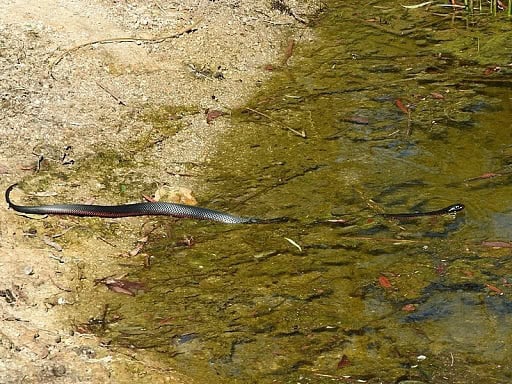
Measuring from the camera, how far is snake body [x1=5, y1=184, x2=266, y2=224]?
20.5 feet

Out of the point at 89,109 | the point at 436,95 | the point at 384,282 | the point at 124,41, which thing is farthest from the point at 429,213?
the point at 124,41

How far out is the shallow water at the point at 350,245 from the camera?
4984 millimetres

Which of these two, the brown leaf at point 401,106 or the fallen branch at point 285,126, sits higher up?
the brown leaf at point 401,106

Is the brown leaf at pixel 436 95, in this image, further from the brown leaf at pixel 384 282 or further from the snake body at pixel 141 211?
the brown leaf at pixel 384 282

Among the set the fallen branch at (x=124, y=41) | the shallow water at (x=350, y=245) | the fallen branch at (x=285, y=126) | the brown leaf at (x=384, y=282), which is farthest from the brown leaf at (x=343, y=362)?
the fallen branch at (x=124, y=41)

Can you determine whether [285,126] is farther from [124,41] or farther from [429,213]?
[124,41]

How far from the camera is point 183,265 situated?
5852 mm

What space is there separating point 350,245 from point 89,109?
2605 millimetres

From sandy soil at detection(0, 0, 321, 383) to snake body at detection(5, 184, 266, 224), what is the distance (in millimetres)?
67

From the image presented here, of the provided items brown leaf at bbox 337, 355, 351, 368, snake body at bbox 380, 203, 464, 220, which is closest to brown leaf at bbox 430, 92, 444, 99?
snake body at bbox 380, 203, 464, 220

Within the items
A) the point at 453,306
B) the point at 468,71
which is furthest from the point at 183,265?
the point at 468,71

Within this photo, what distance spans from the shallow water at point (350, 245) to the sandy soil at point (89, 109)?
265 mm

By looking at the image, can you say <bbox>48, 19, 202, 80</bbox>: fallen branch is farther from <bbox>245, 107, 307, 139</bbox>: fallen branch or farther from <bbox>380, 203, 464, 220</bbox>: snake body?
<bbox>380, 203, 464, 220</bbox>: snake body

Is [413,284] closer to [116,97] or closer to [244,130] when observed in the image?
[244,130]
